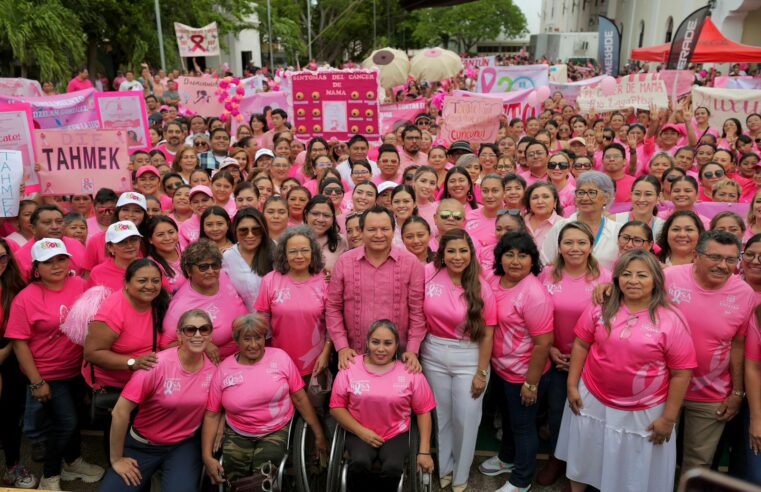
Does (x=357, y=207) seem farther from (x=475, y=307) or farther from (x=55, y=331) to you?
(x=55, y=331)

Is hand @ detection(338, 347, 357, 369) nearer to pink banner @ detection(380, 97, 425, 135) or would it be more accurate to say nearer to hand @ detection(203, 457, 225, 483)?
hand @ detection(203, 457, 225, 483)

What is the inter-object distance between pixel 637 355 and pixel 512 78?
36.9ft

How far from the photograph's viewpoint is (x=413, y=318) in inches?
157

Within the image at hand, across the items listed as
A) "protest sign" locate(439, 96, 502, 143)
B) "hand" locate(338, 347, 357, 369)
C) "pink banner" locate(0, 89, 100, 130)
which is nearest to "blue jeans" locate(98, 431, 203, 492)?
"hand" locate(338, 347, 357, 369)

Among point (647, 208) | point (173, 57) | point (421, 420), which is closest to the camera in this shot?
point (421, 420)

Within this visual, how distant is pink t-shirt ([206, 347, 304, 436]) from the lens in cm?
366

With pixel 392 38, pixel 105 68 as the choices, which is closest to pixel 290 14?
pixel 392 38

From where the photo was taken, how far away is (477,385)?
389 cm

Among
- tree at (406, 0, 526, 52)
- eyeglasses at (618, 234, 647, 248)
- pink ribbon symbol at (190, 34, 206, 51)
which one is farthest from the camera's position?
tree at (406, 0, 526, 52)

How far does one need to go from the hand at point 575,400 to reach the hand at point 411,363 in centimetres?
97

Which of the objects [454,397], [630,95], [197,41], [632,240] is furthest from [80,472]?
[197,41]

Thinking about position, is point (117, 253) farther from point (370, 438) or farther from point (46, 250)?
point (370, 438)

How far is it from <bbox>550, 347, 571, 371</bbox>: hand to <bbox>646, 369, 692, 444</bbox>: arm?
0.64 m

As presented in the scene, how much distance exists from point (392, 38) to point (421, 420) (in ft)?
181
